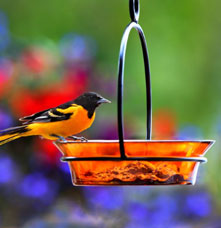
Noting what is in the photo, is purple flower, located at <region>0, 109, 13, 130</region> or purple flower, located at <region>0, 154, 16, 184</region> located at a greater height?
purple flower, located at <region>0, 109, 13, 130</region>

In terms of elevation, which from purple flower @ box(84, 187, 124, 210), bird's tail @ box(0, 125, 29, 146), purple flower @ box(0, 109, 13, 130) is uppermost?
bird's tail @ box(0, 125, 29, 146)

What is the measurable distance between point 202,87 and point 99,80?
1.08 m

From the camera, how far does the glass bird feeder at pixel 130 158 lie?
135 centimetres

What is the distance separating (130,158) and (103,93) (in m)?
1.61

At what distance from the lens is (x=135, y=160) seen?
1.35 meters

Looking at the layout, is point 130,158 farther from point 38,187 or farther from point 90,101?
point 38,187

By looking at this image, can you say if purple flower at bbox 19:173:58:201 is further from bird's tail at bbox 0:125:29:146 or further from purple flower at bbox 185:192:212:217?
bird's tail at bbox 0:125:29:146

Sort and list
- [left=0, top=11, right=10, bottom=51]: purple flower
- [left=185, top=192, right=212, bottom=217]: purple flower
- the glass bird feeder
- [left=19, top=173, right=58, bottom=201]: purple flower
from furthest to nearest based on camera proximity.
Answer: [left=0, top=11, right=10, bottom=51]: purple flower, [left=185, top=192, right=212, bottom=217]: purple flower, [left=19, top=173, right=58, bottom=201]: purple flower, the glass bird feeder

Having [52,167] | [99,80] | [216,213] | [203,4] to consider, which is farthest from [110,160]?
[203,4]

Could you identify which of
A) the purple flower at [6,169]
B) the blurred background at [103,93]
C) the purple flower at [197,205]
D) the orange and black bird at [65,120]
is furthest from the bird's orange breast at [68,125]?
the purple flower at [197,205]

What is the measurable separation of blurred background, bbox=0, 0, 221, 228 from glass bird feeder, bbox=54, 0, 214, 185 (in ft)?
3.39

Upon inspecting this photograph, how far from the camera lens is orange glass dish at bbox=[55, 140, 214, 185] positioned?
136 centimetres

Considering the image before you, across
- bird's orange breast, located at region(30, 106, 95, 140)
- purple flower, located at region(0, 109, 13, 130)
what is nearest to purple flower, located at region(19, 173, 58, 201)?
purple flower, located at region(0, 109, 13, 130)

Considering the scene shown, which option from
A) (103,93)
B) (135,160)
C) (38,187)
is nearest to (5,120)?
(38,187)
